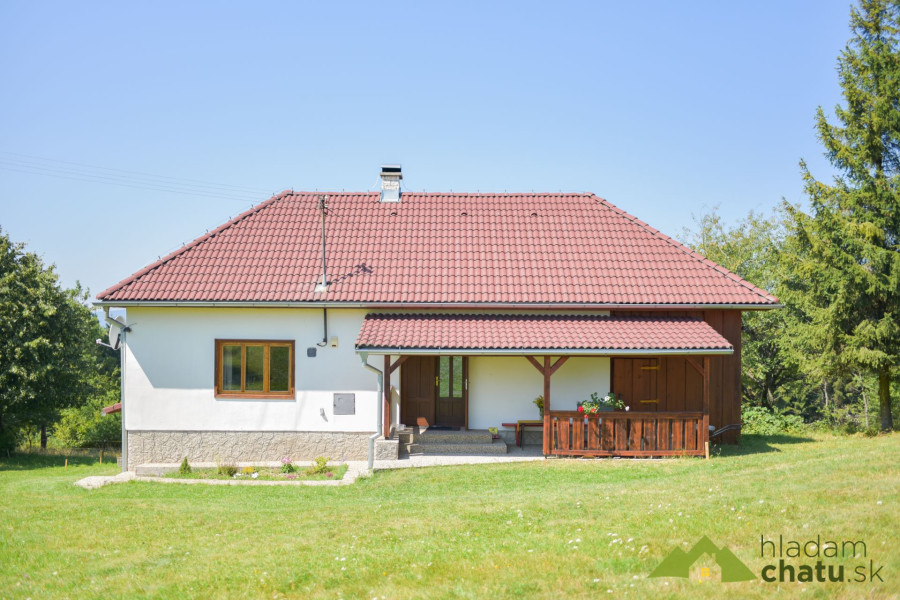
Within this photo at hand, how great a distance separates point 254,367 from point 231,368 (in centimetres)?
52

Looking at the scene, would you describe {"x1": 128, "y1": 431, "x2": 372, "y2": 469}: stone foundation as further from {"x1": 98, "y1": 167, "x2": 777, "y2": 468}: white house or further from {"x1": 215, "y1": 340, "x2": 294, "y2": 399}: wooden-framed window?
{"x1": 215, "y1": 340, "x2": 294, "y2": 399}: wooden-framed window

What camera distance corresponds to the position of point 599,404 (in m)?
15.8

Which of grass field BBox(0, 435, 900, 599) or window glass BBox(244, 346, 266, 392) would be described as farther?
window glass BBox(244, 346, 266, 392)

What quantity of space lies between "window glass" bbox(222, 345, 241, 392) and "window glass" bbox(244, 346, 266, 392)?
0.20 metres

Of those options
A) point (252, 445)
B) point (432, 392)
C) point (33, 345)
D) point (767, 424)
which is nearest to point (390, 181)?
point (432, 392)

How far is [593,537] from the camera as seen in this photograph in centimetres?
782

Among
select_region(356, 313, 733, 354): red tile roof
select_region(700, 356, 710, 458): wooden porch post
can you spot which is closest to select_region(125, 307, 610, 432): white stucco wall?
select_region(356, 313, 733, 354): red tile roof

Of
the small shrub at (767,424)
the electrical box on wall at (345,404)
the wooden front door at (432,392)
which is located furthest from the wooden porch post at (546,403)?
the small shrub at (767,424)

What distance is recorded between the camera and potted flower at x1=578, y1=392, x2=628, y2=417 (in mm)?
15109

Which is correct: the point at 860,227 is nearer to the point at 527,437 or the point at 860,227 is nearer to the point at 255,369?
the point at 527,437

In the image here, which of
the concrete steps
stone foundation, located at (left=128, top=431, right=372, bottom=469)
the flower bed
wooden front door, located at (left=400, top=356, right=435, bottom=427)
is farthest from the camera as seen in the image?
wooden front door, located at (left=400, top=356, right=435, bottom=427)

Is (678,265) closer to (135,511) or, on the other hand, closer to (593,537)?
(593,537)

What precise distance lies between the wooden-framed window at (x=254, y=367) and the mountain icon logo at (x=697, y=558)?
34.9ft

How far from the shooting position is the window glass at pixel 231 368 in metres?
16.0
